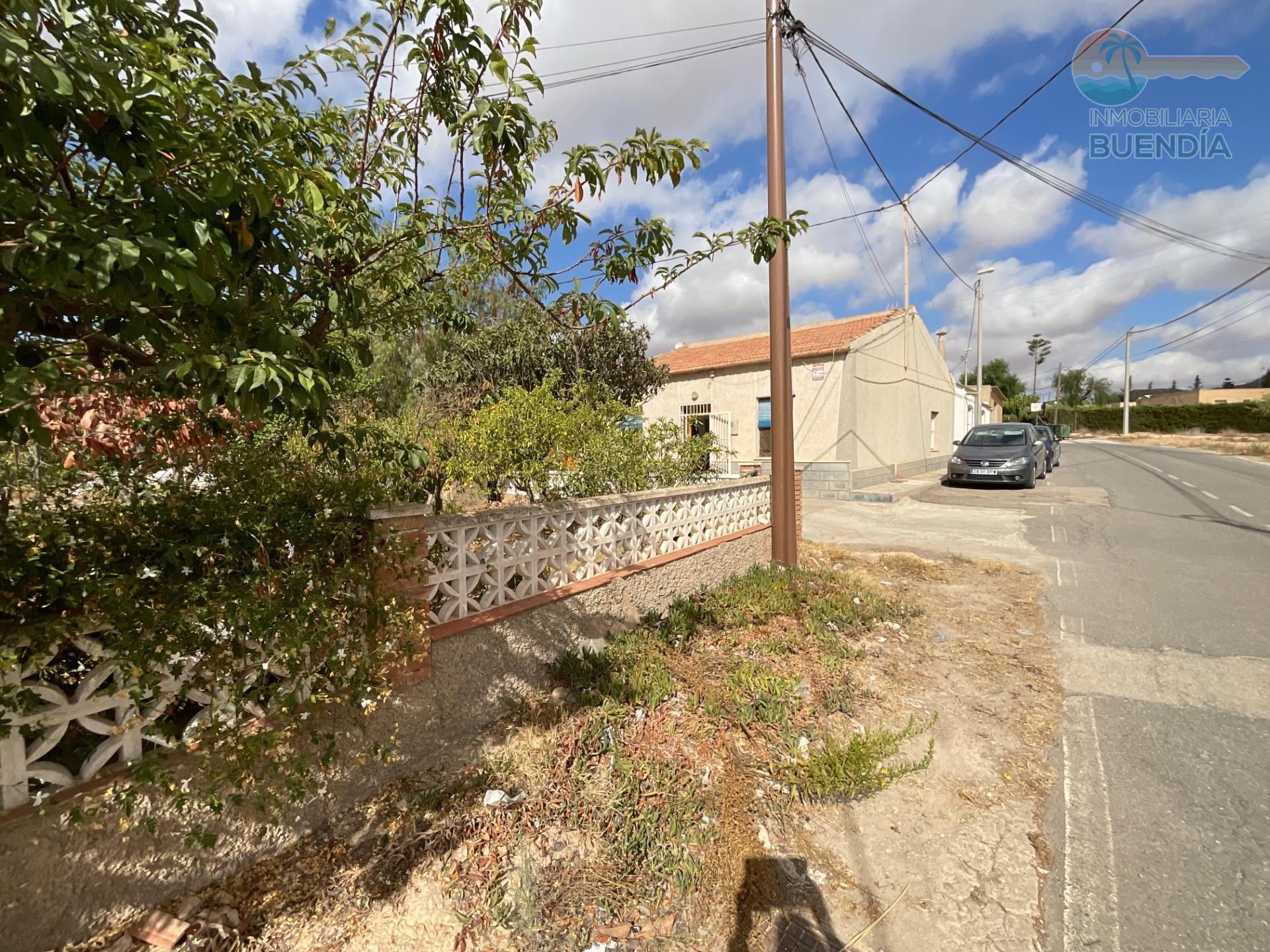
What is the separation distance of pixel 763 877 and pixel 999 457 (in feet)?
49.1

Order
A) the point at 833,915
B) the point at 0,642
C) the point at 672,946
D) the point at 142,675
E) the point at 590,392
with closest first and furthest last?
the point at 0,642
the point at 142,675
the point at 672,946
the point at 833,915
the point at 590,392

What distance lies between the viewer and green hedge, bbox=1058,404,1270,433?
35.6 meters

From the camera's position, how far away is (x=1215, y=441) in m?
31.5

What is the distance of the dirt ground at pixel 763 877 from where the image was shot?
2031 mm

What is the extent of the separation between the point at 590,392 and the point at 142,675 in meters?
5.28

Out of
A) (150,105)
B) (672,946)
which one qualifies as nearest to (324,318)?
(150,105)

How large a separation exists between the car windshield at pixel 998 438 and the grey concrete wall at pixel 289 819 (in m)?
14.6

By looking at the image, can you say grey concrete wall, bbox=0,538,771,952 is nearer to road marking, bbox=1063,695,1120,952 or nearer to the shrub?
the shrub

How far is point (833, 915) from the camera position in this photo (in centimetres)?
216

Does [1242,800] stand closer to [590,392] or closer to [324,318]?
[324,318]

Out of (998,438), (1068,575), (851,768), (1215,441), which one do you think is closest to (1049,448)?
(998,438)

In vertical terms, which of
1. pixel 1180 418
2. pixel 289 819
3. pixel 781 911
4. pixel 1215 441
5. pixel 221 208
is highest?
pixel 221 208

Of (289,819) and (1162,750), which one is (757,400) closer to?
(1162,750)

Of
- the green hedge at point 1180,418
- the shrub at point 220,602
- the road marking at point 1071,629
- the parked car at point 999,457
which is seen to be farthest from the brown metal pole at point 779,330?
the green hedge at point 1180,418
